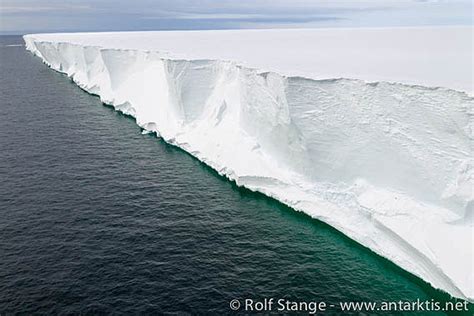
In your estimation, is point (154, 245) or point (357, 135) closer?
point (154, 245)

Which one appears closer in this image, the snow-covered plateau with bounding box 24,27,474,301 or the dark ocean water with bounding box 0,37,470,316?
the dark ocean water with bounding box 0,37,470,316

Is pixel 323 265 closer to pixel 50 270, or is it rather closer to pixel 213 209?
pixel 213 209

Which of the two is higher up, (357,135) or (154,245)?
(357,135)

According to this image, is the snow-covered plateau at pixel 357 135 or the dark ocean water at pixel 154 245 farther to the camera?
the snow-covered plateau at pixel 357 135

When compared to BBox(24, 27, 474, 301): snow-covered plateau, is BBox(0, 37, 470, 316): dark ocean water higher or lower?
lower

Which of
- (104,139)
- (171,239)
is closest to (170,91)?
(104,139)
